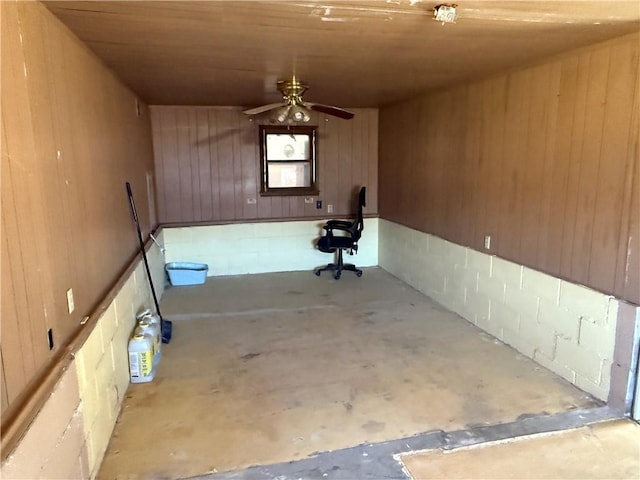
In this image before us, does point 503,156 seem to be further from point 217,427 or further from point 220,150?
point 220,150

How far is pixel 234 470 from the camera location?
2326mm

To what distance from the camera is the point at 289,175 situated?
6406mm

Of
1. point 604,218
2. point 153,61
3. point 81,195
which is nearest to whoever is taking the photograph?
point 81,195

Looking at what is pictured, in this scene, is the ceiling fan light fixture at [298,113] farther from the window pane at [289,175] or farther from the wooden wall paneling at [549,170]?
the wooden wall paneling at [549,170]

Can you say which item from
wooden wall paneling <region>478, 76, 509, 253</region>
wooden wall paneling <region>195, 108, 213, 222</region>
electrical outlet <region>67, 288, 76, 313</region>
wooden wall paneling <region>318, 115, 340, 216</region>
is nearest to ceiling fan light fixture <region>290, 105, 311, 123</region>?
wooden wall paneling <region>478, 76, 509, 253</region>

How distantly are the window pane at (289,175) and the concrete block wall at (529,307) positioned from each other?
74.2 inches

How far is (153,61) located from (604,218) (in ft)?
10.6

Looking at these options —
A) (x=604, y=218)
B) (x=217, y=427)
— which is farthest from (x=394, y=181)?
(x=217, y=427)

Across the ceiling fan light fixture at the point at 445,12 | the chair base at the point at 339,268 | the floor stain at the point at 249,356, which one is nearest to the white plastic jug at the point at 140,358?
the floor stain at the point at 249,356

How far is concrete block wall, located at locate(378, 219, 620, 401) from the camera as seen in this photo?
9.79 feet

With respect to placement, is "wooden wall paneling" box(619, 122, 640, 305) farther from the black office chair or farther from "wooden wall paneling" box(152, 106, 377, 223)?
"wooden wall paneling" box(152, 106, 377, 223)

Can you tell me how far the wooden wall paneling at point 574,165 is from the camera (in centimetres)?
303

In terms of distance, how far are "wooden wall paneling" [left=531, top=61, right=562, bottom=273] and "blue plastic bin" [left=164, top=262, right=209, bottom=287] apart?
158 inches

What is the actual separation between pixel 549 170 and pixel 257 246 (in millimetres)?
3988
